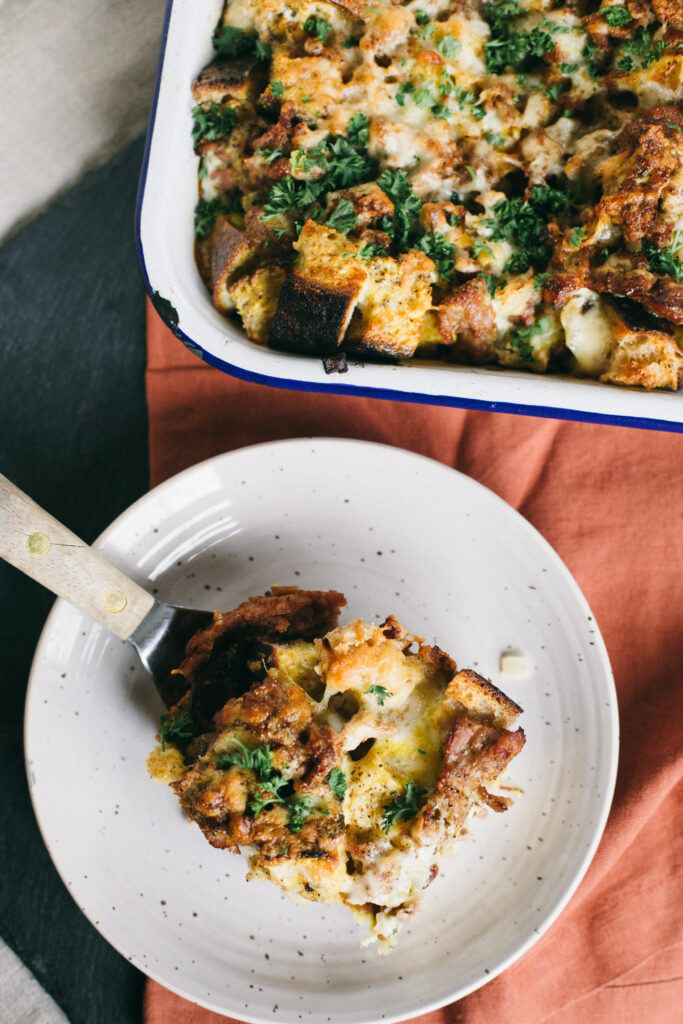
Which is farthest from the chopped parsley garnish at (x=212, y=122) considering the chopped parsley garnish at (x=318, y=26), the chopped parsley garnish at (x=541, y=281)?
the chopped parsley garnish at (x=541, y=281)

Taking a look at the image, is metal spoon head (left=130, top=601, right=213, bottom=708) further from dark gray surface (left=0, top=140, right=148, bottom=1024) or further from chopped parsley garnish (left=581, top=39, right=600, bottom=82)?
chopped parsley garnish (left=581, top=39, right=600, bottom=82)

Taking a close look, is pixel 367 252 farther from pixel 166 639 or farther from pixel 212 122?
pixel 166 639

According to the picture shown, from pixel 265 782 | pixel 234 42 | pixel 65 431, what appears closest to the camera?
pixel 265 782

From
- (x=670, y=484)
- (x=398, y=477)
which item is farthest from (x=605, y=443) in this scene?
(x=398, y=477)

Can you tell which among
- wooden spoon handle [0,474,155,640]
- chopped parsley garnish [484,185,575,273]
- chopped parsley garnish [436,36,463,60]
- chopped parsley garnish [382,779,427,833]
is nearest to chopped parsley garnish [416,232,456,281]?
chopped parsley garnish [484,185,575,273]

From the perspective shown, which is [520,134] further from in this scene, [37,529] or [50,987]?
[50,987]

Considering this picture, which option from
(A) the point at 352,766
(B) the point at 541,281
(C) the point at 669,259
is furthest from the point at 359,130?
(A) the point at 352,766
